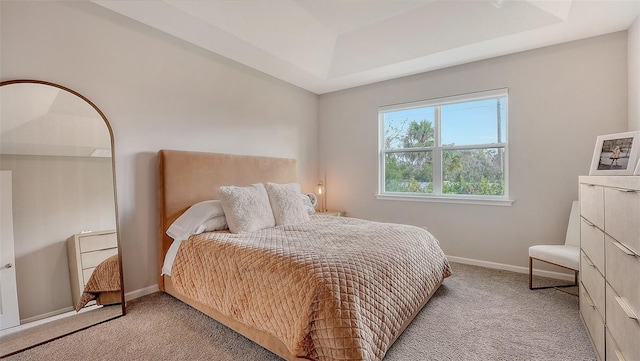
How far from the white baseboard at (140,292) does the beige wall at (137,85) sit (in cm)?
3

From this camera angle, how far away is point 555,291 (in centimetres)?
253

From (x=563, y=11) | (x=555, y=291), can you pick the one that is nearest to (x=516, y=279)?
(x=555, y=291)

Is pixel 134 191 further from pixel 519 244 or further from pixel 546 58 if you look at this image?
pixel 546 58

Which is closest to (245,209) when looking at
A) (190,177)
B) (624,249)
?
(190,177)

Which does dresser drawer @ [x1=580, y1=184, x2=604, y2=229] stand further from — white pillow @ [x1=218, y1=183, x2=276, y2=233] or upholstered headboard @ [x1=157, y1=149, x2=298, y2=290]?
upholstered headboard @ [x1=157, y1=149, x2=298, y2=290]

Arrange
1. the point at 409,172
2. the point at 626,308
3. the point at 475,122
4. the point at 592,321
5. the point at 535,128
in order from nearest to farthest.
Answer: the point at 626,308, the point at 592,321, the point at 535,128, the point at 475,122, the point at 409,172

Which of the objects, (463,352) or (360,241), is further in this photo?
(360,241)

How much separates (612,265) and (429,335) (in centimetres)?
105

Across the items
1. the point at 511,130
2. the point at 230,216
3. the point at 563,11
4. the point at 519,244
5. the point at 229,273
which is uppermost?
the point at 563,11

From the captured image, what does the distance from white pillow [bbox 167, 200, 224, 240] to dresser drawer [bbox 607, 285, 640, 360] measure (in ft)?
8.50

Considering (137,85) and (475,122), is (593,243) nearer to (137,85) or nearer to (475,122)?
(475,122)

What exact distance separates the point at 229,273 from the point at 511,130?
3218 millimetres

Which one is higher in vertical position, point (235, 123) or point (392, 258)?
point (235, 123)

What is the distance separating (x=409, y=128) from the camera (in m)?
3.92
